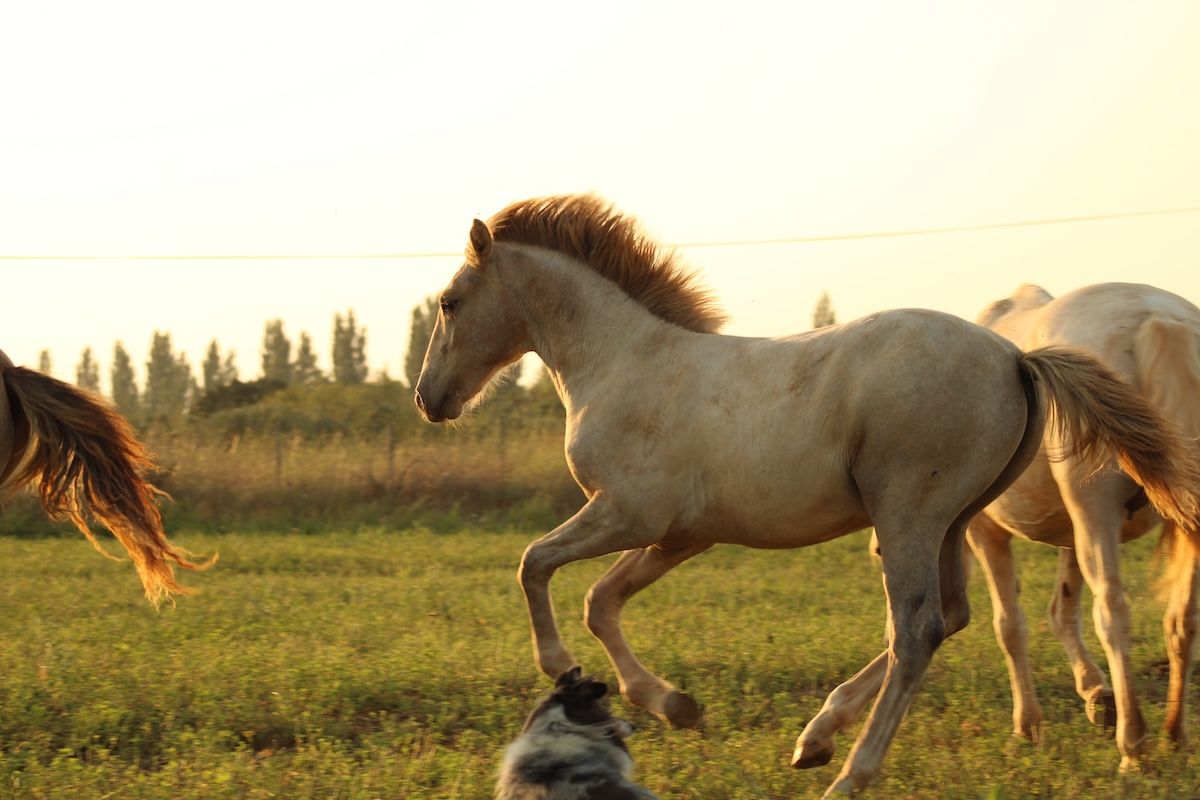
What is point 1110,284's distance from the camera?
6.43 m

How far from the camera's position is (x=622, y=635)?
19.0ft

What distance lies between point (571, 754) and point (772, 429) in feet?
5.79

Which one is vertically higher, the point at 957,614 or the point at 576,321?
the point at 576,321

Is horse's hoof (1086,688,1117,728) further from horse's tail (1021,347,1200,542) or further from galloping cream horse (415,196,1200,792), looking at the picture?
horse's tail (1021,347,1200,542)

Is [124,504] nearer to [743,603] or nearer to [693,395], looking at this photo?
[693,395]

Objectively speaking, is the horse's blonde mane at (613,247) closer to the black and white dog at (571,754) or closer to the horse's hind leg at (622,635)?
the horse's hind leg at (622,635)

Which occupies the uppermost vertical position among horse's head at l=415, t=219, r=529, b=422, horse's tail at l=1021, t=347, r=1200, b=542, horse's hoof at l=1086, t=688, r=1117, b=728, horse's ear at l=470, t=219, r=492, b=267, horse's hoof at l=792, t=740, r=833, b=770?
horse's ear at l=470, t=219, r=492, b=267

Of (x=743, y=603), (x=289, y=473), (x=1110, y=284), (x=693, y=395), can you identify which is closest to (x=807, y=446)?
(x=693, y=395)

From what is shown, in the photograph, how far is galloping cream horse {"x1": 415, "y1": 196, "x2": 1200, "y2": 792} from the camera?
4914mm

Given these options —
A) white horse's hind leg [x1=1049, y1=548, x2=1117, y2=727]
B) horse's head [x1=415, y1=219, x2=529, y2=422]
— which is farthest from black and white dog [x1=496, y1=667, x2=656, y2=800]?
white horse's hind leg [x1=1049, y1=548, x2=1117, y2=727]

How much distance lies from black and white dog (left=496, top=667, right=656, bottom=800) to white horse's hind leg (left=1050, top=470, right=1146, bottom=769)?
273 cm

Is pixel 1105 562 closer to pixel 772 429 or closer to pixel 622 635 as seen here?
pixel 772 429

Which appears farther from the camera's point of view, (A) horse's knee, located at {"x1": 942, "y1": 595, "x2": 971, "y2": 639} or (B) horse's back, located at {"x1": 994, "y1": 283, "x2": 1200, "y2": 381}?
(B) horse's back, located at {"x1": 994, "y1": 283, "x2": 1200, "y2": 381}

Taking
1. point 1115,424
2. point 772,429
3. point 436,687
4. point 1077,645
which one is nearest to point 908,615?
point 772,429
